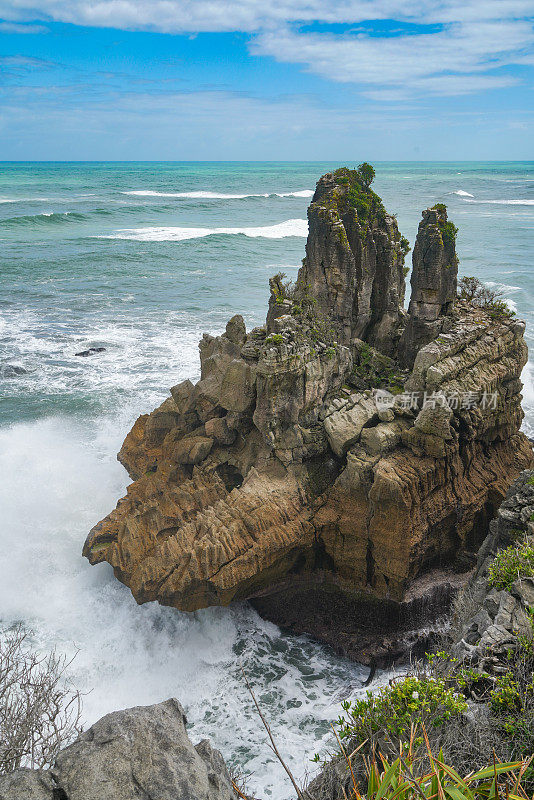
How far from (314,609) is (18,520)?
9.36 metres

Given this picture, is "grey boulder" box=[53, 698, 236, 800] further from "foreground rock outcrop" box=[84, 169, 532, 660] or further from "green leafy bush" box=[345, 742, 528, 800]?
"foreground rock outcrop" box=[84, 169, 532, 660]

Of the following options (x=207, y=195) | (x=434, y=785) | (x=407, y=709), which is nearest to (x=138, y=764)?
(x=434, y=785)

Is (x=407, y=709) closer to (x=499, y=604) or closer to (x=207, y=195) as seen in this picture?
(x=499, y=604)

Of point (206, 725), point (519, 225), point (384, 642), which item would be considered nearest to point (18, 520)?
point (206, 725)

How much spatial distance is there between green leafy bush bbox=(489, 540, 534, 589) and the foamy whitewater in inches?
180

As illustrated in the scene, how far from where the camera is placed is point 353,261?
1519 centimetres

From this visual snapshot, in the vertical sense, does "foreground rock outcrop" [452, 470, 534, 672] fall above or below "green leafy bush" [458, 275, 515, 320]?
below

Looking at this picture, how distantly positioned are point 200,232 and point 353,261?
58763mm

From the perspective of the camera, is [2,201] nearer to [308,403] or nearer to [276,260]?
[276,260]

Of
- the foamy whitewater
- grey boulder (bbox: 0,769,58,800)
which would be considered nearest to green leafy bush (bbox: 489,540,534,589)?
the foamy whitewater

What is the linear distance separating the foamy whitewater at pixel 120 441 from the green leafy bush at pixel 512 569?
4563 millimetres

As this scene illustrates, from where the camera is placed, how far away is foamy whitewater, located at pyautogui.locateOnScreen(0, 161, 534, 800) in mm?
12531

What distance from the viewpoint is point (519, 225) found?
2744 inches

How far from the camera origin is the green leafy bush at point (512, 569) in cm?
959
